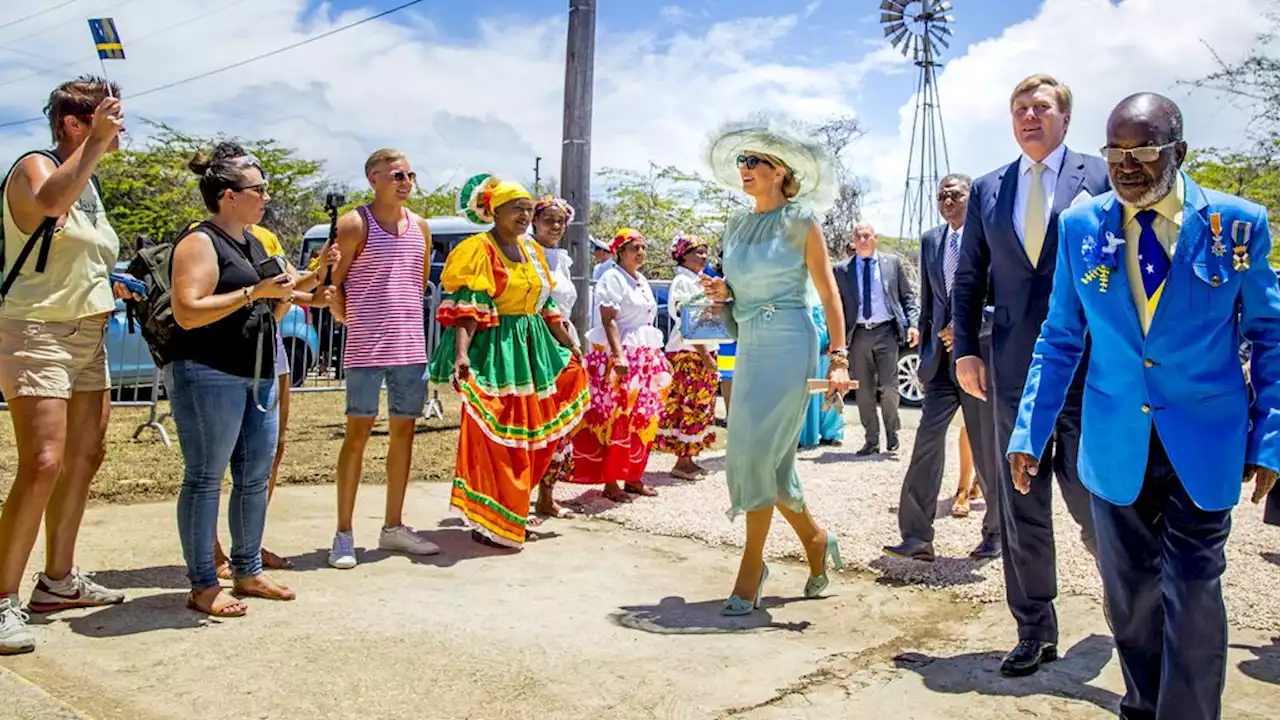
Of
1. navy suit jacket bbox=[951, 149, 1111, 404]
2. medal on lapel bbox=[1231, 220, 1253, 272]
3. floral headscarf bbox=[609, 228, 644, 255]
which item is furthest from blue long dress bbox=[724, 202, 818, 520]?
floral headscarf bbox=[609, 228, 644, 255]

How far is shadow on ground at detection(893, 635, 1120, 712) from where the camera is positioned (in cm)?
370

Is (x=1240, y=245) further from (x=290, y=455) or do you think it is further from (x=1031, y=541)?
(x=290, y=455)

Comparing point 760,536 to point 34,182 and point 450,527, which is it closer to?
point 450,527

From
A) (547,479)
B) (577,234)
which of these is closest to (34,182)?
(547,479)

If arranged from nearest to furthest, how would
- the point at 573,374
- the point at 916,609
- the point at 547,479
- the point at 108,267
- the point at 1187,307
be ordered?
the point at 1187,307 → the point at 108,267 → the point at 916,609 → the point at 573,374 → the point at 547,479

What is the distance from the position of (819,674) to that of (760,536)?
0.95m

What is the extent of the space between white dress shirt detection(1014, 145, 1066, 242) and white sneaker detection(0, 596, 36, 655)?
13.0 ft

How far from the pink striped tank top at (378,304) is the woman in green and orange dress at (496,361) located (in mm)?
281

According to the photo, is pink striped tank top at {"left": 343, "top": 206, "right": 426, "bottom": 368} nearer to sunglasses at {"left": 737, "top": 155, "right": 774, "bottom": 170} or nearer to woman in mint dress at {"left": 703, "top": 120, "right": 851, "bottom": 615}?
woman in mint dress at {"left": 703, "top": 120, "right": 851, "bottom": 615}

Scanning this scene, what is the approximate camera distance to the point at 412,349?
5586mm

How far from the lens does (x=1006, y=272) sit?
409 cm

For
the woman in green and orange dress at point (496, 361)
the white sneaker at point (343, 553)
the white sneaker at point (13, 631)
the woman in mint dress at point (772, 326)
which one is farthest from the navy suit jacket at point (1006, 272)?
the white sneaker at point (13, 631)

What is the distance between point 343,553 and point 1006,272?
3.44 meters

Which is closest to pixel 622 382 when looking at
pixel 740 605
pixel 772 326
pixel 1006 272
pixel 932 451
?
pixel 932 451
